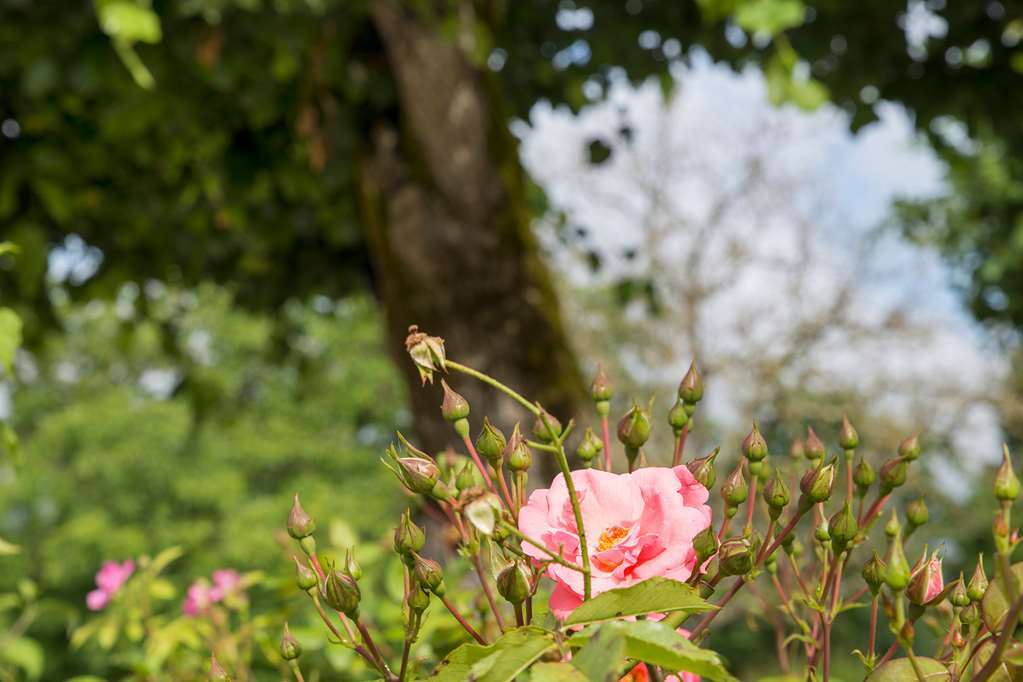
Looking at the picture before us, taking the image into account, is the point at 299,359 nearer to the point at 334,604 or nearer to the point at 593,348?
the point at 334,604

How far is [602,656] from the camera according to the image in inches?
25.0

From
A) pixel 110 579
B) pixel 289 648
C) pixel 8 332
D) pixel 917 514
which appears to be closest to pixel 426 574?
pixel 289 648

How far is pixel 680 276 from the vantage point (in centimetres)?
1512

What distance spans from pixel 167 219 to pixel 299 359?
2120 millimetres

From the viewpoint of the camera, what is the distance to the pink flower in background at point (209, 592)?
2196mm

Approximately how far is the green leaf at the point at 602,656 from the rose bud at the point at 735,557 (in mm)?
134

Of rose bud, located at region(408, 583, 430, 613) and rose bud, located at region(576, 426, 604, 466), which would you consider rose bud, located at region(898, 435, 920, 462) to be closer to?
rose bud, located at region(576, 426, 604, 466)

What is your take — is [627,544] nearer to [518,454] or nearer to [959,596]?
[518,454]

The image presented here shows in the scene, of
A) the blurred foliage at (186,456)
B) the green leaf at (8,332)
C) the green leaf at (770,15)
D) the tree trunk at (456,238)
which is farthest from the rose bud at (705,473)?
the blurred foliage at (186,456)

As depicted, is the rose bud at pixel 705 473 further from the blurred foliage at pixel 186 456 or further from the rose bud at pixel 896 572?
the blurred foliage at pixel 186 456

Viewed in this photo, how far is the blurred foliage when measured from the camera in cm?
2195

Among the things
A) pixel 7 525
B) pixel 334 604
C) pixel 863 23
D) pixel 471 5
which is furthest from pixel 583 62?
pixel 7 525

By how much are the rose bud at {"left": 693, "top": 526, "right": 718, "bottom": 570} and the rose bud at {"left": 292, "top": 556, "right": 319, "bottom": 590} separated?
0.29 meters

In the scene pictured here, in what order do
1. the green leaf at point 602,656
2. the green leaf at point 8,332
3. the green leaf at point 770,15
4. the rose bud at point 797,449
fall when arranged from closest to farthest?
the green leaf at point 602,656 → the rose bud at point 797,449 → the green leaf at point 8,332 → the green leaf at point 770,15
